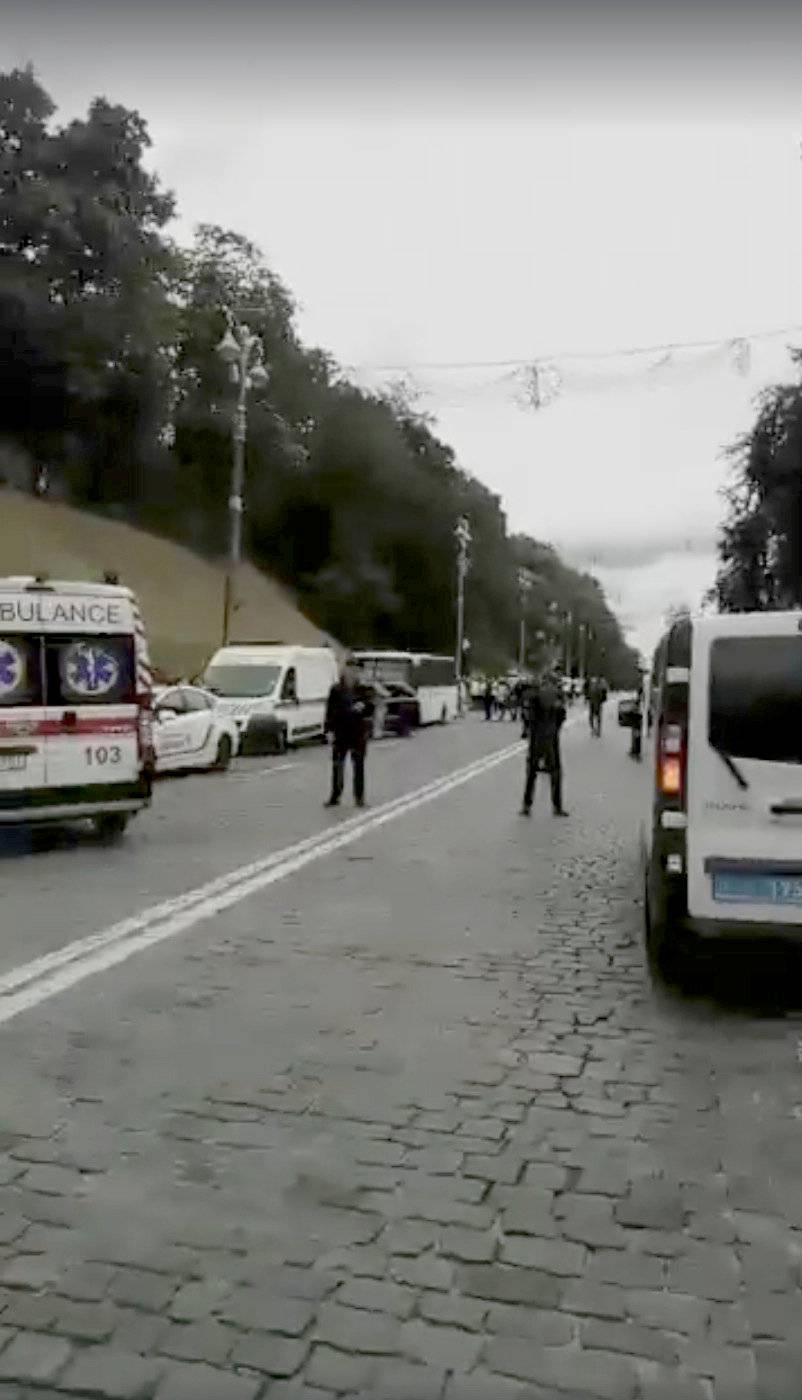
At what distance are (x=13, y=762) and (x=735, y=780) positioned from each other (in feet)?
23.3

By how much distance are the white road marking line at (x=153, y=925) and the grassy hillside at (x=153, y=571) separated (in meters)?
29.5

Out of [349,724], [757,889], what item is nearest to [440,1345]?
[757,889]

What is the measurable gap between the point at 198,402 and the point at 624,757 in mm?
39453

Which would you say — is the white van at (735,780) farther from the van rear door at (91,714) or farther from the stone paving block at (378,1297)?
the van rear door at (91,714)

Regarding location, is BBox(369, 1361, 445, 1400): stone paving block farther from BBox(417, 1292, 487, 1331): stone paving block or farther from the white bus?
the white bus

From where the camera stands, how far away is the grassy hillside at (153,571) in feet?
148

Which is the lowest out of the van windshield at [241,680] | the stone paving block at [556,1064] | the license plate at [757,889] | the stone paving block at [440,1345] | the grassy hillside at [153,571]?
the stone paving block at [556,1064]

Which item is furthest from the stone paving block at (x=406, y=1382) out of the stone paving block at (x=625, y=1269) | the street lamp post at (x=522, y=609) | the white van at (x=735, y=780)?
the street lamp post at (x=522, y=609)

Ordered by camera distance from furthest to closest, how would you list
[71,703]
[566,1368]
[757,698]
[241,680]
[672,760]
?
1. [241,680]
2. [71,703]
3. [672,760]
4. [757,698]
5. [566,1368]

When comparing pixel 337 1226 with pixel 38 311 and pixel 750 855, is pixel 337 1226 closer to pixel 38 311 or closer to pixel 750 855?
pixel 750 855

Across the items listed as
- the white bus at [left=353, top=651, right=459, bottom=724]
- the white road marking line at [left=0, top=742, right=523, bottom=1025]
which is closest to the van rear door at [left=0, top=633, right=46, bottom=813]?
the white road marking line at [left=0, top=742, right=523, bottom=1025]

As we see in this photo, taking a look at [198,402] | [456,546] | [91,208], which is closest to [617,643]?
[456,546]

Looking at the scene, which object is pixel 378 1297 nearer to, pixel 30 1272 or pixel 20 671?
pixel 30 1272

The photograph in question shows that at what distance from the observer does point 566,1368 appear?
3244mm
